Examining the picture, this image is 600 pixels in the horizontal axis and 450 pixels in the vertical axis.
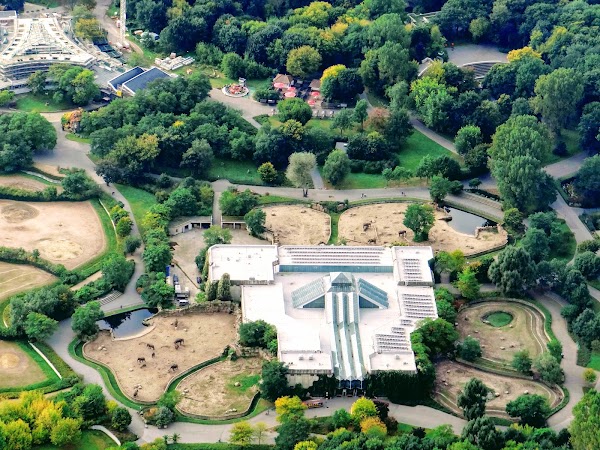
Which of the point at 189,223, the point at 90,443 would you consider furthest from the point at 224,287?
the point at 90,443

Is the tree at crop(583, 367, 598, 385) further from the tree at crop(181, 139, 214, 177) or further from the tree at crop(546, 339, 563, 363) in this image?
the tree at crop(181, 139, 214, 177)

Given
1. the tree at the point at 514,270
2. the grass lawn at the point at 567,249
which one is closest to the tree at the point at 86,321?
the tree at the point at 514,270

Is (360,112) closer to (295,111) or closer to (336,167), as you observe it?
(295,111)

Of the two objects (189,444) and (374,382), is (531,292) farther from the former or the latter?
(189,444)

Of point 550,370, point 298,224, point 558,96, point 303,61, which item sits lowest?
point 298,224

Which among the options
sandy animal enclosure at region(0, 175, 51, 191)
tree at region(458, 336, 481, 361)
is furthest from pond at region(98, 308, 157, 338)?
tree at region(458, 336, 481, 361)

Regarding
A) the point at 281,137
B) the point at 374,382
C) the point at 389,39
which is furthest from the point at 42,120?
the point at 374,382
